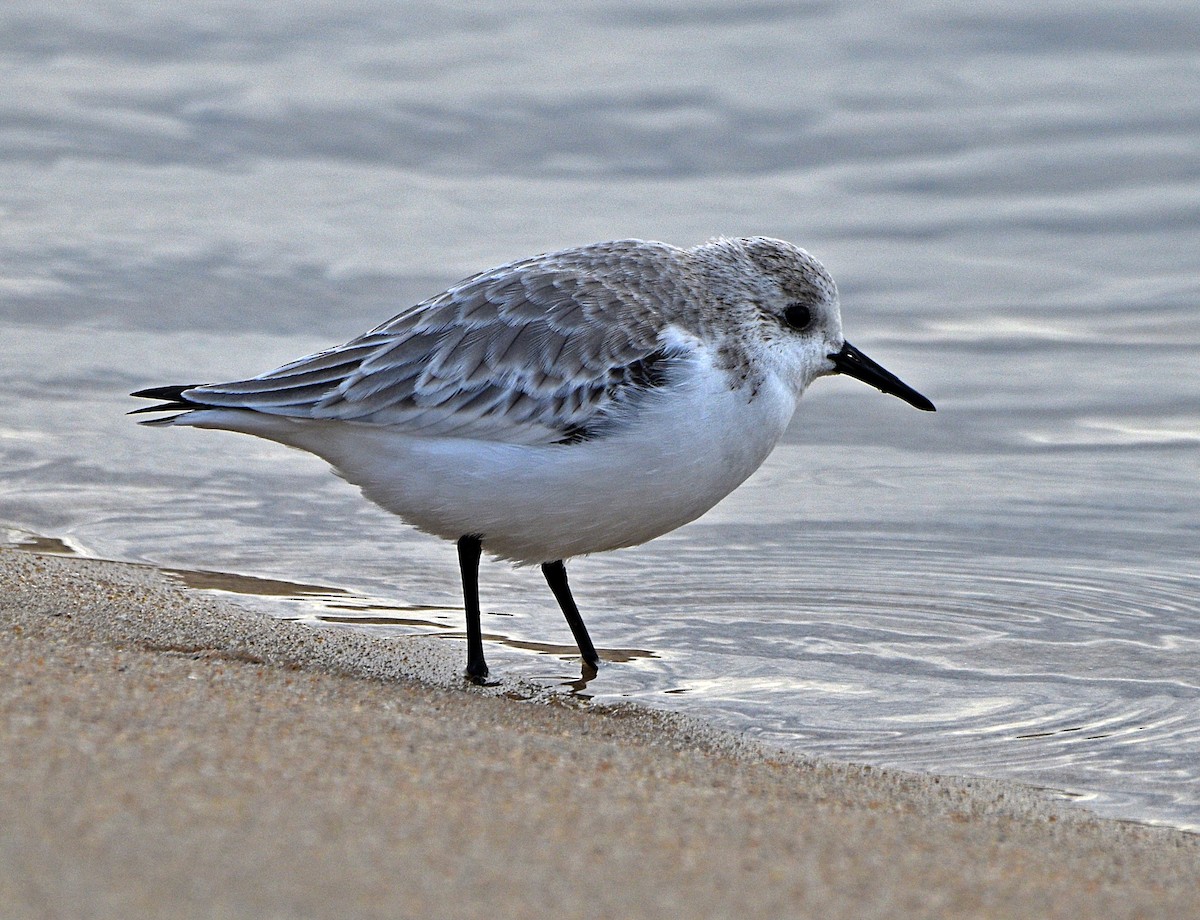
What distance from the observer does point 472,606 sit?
5.84 meters

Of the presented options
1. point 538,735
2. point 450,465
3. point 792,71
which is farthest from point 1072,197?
point 538,735

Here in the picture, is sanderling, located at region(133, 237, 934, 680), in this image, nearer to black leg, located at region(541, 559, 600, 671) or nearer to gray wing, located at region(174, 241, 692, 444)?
gray wing, located at region(174, 241, 692, 444)

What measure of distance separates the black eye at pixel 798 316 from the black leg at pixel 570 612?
48.3 inches

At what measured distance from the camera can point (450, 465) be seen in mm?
5500

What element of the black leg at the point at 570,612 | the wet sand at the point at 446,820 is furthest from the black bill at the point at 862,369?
the wet sand at the point at 446,820

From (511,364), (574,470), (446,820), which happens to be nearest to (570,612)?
(574,470)

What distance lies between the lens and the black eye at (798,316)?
594 centimetres

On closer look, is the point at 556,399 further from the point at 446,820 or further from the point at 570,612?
the point at 446,820

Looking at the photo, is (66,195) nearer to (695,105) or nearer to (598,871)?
(695,105)

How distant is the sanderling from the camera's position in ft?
17.8

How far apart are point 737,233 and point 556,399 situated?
19.6ft

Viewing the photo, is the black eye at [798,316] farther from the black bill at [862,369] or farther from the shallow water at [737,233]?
the shallow water at [737,233]

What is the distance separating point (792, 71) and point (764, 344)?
905cm

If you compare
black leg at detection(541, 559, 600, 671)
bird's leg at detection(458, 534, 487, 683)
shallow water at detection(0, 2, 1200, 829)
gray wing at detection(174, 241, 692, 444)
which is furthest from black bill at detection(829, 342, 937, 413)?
bird's leg at detection(458, 534, 487, 683)
